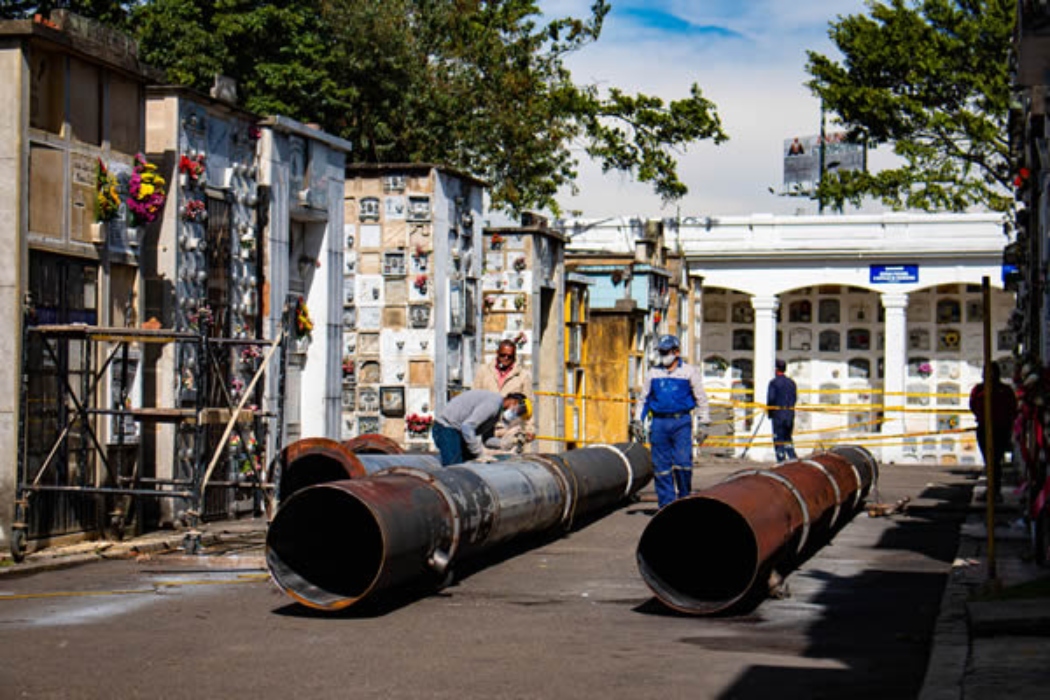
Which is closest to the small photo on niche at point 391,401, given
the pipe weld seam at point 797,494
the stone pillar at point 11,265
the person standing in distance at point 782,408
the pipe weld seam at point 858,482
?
the pipe weld seam at point 858,482

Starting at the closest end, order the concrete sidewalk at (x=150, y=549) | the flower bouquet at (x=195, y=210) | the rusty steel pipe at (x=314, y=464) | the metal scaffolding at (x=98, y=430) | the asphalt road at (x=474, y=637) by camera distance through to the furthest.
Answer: the asphalt road at (x=474, y=637) → the concrete sidewalk at (x=150, y=549) → the metal scaffolding at (x=98, y=430) → the rusty steel pipe at (x=314, y=464) → the flower bouquet at (x=195, y=210)

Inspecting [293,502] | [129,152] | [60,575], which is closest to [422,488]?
[293,502]

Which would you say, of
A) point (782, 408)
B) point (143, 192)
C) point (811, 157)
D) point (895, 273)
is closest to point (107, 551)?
point (143, 192)

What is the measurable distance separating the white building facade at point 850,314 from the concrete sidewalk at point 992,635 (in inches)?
1044

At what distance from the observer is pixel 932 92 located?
37.5 meters

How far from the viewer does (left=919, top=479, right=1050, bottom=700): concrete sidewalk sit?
23.7 feet

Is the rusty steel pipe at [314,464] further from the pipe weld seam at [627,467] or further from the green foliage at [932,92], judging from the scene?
the green foliage at [932,92]

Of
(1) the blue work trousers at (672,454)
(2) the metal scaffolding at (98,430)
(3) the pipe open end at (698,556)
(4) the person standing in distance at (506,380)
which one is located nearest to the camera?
(3) the pipe open end at (698,556)

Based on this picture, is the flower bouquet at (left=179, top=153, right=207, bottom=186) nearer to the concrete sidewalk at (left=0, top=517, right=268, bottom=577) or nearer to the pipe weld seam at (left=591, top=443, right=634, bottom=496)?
the concrete sidewalk at (left=0, top=517, right=268, bottom=577)

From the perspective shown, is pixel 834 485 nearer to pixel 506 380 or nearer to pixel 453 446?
pixel 506 380

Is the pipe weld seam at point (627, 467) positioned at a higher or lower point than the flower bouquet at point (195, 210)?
lower

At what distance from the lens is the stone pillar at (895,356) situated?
129 feet

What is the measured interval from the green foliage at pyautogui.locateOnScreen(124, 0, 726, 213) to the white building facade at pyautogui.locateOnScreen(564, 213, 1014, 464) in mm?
4002

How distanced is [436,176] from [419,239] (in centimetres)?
89
